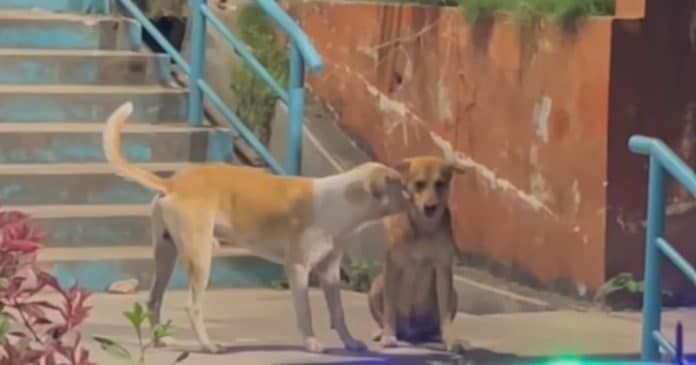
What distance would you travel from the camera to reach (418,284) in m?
7.00

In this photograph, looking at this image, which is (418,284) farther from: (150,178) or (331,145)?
(331,145)

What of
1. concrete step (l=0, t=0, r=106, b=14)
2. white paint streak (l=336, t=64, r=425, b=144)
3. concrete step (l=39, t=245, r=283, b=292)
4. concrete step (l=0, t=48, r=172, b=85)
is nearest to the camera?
concrete step (l=39, t=245, r=283, b=292)

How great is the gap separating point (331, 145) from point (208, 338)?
9.34 feet

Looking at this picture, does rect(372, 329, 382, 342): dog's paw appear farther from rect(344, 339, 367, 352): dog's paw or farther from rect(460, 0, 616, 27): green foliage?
rect(460, 0, 616, 27): green foliage

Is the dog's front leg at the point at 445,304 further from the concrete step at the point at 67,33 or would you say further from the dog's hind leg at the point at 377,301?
the concrete step at the point at 67,33

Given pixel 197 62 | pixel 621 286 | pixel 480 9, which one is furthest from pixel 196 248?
pixel 197 62

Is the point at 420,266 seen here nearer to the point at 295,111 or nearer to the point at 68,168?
the point at 295,111

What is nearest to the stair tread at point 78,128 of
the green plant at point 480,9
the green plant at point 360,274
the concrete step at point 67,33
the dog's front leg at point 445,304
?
the concrete step at point 67,33

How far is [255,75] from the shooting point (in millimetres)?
9961

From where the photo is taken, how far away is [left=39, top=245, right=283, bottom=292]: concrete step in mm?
8344

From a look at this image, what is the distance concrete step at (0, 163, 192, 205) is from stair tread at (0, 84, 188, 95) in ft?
2.28

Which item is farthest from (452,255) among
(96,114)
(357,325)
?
(96,114)

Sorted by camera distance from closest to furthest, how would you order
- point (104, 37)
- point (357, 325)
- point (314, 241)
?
point (314, 241) < point (357, 325) < point (104, 37)

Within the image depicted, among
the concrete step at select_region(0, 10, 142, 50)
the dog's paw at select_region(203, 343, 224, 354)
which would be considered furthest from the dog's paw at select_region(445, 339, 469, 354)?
the concrete step at select_region(0, 10, 142, 50)
